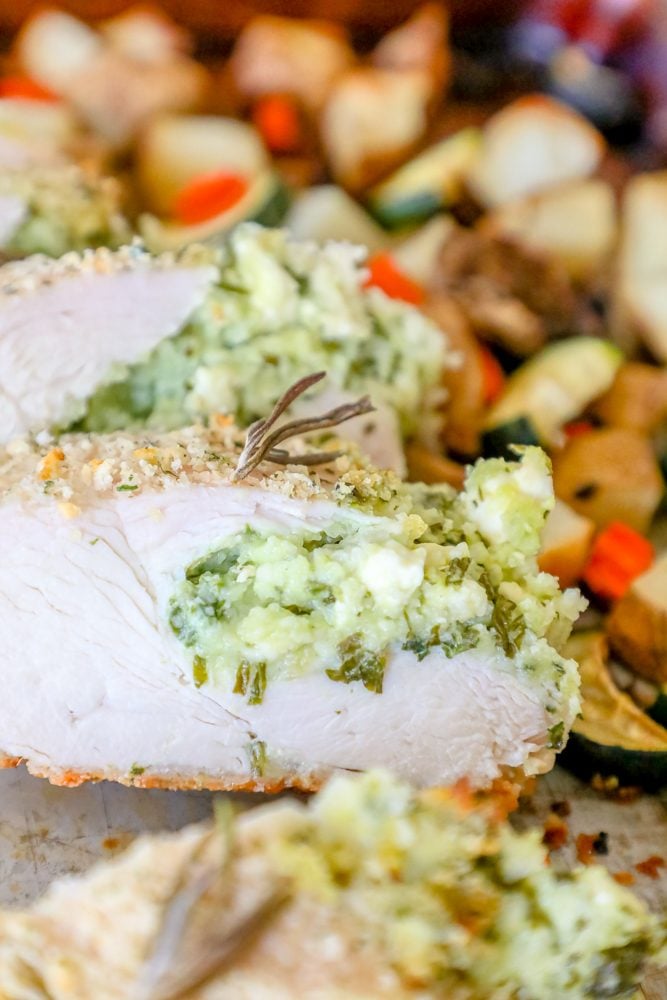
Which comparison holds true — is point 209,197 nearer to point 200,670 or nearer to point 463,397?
point 463,397

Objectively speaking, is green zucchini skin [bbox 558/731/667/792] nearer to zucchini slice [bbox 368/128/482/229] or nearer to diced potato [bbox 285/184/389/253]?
diced potato [bbox 285/184/389/253]

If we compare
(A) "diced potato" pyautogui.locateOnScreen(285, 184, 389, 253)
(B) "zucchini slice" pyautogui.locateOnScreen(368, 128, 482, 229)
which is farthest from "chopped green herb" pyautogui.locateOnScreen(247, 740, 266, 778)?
(B) "zucchini slice" pyautogui.locateOnScreen(368, 128, 482, 229)

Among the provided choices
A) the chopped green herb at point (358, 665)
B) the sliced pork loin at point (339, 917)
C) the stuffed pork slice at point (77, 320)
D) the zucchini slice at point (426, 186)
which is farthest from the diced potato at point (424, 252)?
the sliced pork loin at point (339, 917)

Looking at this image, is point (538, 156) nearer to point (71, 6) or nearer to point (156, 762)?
point (71, 6)

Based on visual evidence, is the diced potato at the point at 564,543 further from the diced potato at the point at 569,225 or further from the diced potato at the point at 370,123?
the diced potato at the point at 370,123

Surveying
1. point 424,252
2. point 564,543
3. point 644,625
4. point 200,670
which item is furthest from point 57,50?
point 644,625

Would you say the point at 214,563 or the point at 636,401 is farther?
the point at 636,401
